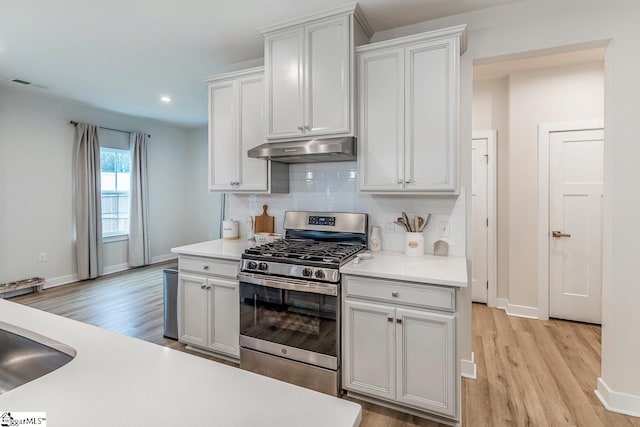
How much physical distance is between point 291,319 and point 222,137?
1795 mm

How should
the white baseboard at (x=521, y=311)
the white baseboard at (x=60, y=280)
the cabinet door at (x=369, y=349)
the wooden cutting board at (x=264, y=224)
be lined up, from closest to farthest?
the cabinet door at (x=369, y=349)
the wooden cutting board at (x=264, y=224)
the white baseboard at (x=521, y=311)
the white baseboard at (x=60, y=280)

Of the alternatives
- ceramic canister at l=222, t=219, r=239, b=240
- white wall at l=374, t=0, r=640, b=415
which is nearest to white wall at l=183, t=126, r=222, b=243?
ceramic canister at l=222, t=219, r=239, b=240

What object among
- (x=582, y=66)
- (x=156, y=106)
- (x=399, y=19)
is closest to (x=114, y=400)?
(x=399, y=19)

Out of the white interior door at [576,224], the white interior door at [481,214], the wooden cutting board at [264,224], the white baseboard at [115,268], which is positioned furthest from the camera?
the white baseboard at [115,268]

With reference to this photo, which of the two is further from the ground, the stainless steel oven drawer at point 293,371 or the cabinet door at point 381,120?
the cabinet door at point 381,120

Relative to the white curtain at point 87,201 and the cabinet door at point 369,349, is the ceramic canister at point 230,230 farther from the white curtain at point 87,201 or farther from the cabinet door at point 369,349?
the white curtain at point 87,201

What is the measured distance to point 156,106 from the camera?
511cm

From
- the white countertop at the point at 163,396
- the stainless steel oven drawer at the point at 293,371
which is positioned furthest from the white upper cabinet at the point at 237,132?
the white countertop at the point at 163,396

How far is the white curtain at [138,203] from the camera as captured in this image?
5.74 meters

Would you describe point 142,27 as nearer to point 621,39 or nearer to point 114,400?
point 114,400

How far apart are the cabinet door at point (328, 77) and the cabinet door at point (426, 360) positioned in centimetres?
139

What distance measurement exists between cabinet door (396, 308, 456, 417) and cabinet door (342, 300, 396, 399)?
0.18 feet

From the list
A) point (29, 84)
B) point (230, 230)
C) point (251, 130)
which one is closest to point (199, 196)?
point (29, 84)

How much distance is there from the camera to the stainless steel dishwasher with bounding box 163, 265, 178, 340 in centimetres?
302
